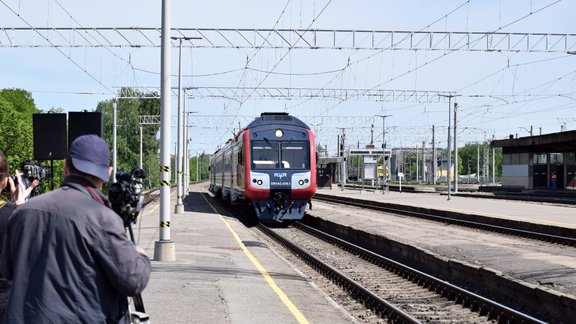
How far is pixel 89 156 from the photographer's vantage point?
3.50 metres

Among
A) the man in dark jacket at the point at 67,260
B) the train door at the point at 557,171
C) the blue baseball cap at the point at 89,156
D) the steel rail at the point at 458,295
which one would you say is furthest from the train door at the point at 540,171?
the man in dark jacket at the point at 67,260

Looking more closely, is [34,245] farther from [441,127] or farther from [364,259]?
[441,127]

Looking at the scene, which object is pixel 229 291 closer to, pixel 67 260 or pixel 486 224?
pixel 67 260

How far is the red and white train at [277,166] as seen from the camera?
24.1 meters

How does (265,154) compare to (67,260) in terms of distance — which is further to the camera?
(265,154)

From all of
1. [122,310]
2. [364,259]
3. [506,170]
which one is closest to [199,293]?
[122,310]

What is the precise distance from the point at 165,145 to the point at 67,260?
9.68 m

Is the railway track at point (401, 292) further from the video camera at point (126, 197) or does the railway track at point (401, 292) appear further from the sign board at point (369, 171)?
the sign board at point (369, 171)

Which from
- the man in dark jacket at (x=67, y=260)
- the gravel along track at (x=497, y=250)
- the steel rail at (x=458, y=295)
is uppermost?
the man in dark jacket at (x=67, y=260)

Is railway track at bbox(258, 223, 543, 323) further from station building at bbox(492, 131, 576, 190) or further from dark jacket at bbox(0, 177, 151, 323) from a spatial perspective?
station building at bbox(492, 131, 576, 190)

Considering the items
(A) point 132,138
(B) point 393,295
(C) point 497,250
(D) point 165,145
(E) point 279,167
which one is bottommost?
(B) point 393,295

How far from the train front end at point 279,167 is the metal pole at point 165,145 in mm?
10995

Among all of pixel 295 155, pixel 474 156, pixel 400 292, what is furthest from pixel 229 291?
pixel 474 156

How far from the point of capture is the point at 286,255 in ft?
59.0
